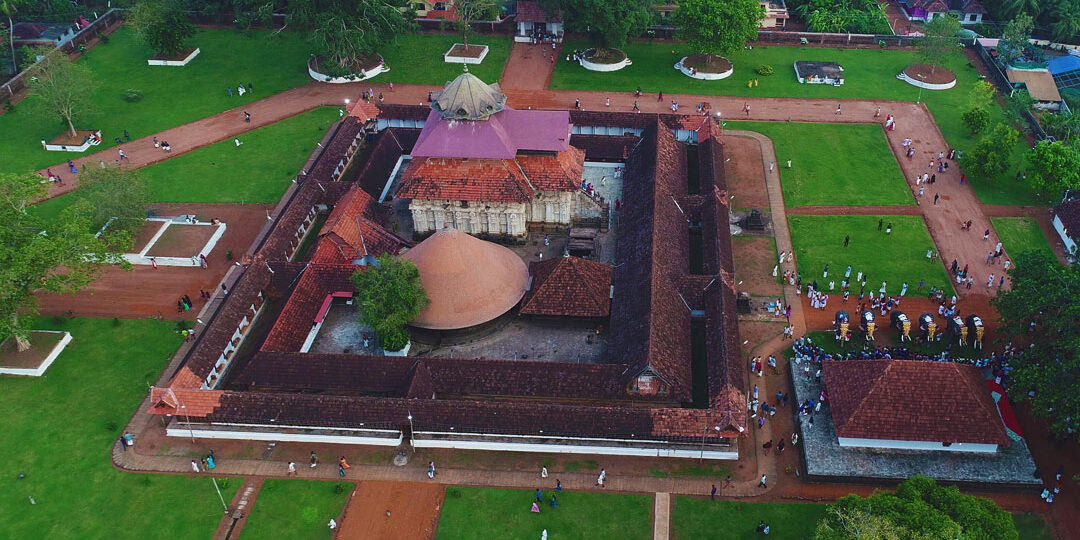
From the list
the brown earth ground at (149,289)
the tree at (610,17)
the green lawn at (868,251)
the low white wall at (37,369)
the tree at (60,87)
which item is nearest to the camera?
the low white wall at (37,369)

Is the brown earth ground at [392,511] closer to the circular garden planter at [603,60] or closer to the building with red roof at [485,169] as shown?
the building with red roof at [485,169]

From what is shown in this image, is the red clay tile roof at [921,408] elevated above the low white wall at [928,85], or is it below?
above

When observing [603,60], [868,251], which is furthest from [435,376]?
[603,60]

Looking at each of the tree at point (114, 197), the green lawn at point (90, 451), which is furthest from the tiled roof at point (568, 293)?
the tree at point (114, 197)

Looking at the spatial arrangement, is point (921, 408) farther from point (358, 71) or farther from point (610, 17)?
point (358, 71)

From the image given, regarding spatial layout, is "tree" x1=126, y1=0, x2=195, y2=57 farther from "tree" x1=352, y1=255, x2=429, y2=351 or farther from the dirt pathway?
"tree" x1=352, y1=255, x2=429, y2=351

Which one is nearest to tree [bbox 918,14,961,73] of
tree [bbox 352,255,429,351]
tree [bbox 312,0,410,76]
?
tree [bbox 312,0,410,76]

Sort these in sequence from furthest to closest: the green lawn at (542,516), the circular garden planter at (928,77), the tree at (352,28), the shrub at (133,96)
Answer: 1. the circular garden planter at (928,77)
2. the shrub at (133,96)
3. the tree at (352,28)
4. the green lawn at (542,516)
